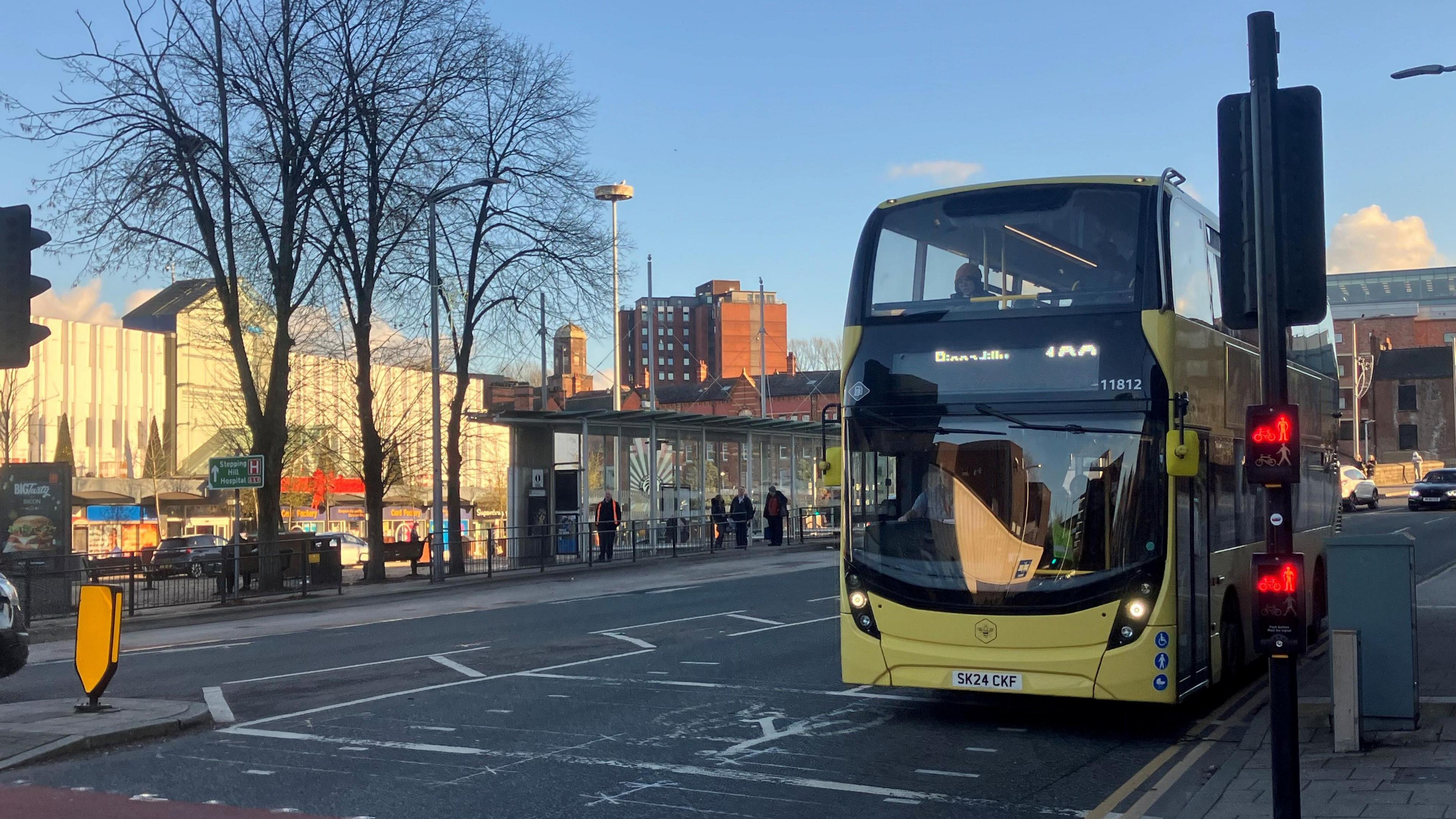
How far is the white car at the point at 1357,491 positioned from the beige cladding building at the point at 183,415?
1393 inches

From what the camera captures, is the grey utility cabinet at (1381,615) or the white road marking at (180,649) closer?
the grey utility cabinet at (1381,615)

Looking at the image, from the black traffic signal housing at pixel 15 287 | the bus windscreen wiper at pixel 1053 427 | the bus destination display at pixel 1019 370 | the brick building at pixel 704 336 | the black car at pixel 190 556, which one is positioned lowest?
the black car at pixel 190 556

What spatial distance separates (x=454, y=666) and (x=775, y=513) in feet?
85.2

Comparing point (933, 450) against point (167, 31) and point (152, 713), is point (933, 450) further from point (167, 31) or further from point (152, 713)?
point (167, 31)

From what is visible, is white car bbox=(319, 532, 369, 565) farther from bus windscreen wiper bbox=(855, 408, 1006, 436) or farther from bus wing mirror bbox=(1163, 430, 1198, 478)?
bus wing mirror bbox=(1163, 430, 1198, 478)

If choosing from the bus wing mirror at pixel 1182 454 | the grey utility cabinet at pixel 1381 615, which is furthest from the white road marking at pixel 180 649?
the grey utility cabinet at pixel 1381 615

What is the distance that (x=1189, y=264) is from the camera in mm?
10070

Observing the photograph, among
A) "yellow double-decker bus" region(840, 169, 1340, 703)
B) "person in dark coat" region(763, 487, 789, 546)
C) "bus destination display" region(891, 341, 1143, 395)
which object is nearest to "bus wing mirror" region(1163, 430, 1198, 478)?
"yellow double-decker bus" region(840, 169, 1340, 703)

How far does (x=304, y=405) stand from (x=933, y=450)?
216 feet

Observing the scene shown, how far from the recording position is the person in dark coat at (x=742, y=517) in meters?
39.2

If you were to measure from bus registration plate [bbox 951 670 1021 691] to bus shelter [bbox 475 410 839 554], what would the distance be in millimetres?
20299

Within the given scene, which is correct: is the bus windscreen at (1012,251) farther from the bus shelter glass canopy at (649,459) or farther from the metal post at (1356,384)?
the metal post at (1356,384)

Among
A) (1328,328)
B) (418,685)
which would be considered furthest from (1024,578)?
(1328,328)

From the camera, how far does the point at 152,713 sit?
10406 mm
